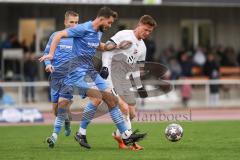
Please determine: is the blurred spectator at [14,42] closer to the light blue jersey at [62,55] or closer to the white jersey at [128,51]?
the light blue jersey at [62,55]

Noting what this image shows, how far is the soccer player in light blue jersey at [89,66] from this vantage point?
40.9 ft

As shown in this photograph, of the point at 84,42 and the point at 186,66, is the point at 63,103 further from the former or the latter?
the point at 186,66

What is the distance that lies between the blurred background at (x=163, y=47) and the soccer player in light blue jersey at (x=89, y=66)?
35.3ft

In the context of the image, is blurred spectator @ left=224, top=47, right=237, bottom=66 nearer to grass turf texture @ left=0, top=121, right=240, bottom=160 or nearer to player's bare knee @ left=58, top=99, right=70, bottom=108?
grass turf texture @ left=0, top=121, right=240, bottom=160

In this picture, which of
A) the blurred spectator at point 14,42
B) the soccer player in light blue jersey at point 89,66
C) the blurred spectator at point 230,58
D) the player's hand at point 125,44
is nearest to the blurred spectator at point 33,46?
the blurred spectator at point 14,42

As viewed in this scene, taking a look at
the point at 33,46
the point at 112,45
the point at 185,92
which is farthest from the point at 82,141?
the point at 33,46

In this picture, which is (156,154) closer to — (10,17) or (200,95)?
(200,95)

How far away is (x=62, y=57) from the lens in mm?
15367

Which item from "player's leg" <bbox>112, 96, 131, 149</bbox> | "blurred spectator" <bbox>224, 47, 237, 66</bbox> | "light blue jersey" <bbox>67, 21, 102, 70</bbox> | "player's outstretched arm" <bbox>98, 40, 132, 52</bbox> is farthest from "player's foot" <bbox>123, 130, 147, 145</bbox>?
"blurred spectator" <bbox>224, 47, 237, 66</bbox>

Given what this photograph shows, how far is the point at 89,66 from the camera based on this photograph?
42.7 ft

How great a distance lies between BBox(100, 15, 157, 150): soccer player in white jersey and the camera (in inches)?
523

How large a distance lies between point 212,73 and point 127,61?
15.5 metres

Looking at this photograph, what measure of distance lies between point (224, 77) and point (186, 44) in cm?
300

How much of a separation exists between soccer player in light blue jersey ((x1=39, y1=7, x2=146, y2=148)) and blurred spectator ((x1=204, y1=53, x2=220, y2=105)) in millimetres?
15237
